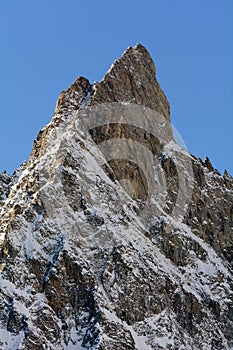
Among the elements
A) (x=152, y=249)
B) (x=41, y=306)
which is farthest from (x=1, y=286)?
(x=152, y=249)

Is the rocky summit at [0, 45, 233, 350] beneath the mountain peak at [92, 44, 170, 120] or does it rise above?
beneath

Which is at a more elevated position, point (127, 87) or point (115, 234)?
point (127, 87)

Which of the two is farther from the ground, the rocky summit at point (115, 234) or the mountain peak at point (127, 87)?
the mountain peak at point (127, 87)

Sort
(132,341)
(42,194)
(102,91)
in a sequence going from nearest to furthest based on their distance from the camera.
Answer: (132,341) → (42,194) → (102,91)

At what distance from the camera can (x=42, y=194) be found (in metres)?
160

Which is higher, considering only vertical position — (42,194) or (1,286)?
(42,194)

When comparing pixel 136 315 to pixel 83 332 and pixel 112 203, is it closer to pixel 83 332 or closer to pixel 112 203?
pixel 83 332

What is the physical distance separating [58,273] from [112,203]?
21.0 m

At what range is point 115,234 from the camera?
158 meters

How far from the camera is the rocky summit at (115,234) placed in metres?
146

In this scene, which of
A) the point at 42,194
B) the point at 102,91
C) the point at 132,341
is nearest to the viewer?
the point at 132,341

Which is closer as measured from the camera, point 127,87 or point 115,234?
point 115,234

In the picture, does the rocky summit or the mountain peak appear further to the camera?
the mountain peak

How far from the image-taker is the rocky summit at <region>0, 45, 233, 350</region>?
481ft
